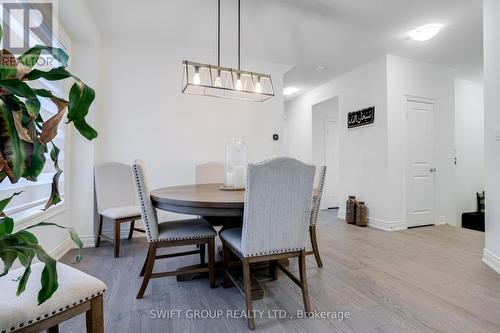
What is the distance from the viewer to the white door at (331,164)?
5797 millimetres

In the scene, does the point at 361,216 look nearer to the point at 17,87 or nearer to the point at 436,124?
the point at 436,124

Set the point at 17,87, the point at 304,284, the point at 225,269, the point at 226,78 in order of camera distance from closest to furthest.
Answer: the point at 17,87 → the point at 304,284 → the point at 225,269 → the point at 226,78

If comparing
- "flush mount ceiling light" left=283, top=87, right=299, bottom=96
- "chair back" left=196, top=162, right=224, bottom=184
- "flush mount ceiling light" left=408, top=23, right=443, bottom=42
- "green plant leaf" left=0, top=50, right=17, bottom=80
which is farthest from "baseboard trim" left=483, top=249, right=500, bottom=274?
"flush mount ceiling light" left=283, top=87, right=299, bottom=96

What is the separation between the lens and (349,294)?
181 cm

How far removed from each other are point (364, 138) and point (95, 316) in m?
4.14

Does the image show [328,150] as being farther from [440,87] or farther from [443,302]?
[443,302]

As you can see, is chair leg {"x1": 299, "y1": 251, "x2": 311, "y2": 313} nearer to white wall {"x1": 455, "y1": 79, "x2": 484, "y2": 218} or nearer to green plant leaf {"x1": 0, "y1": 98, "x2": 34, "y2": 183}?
green plant leaf {"x1": 0, "y1": 98, "x2": 34, "y2": 183}

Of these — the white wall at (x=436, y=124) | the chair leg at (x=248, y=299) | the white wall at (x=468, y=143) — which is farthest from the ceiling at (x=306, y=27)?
the chair leg at (x=248, y=299)

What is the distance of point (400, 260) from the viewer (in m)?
2.48

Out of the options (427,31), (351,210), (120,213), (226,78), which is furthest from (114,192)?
(427,31)

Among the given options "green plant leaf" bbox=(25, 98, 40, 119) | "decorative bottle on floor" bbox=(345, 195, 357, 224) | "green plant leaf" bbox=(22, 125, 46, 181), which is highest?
"green plant leaf" bbox=(25, 98, 40, 119)

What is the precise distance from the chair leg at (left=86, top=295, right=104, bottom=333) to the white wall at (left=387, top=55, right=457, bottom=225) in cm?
376

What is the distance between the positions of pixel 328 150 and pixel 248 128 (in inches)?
112

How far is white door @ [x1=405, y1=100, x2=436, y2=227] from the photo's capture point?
3850mm
